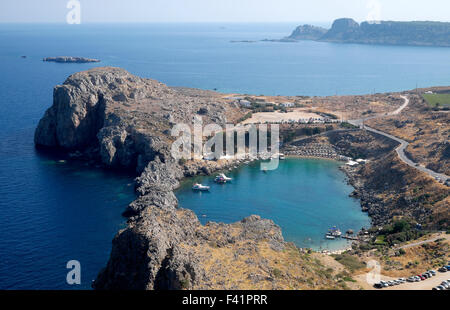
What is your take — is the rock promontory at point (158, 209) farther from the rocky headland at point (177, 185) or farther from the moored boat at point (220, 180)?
the moored boat at point (220, 180)

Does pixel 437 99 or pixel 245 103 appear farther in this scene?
pixel 245 103

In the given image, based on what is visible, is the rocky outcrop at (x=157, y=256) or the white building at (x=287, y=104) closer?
the rocky outcrop at (x=157, y=256)

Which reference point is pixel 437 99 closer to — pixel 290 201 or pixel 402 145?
pixel 402 145

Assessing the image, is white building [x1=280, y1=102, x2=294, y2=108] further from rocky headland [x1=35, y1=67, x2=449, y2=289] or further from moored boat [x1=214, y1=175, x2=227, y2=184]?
moored boat [x1=214, y1=175, x2=227, y2=184]

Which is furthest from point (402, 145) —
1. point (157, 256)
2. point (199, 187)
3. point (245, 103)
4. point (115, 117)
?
point (157, 256)

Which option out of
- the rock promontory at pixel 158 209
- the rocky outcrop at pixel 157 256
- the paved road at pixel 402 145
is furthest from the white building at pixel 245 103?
the rocky outcrop at pixel 157 256

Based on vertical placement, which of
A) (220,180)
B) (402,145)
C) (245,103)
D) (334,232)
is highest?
(245,103)

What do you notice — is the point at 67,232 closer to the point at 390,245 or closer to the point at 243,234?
the point at 243,234

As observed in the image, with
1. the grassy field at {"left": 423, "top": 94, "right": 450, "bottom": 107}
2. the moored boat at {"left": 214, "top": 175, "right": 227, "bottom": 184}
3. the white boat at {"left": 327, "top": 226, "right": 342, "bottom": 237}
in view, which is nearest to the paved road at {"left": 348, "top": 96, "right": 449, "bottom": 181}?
the grassy field at {"left": 423, "top": 94, "right": 450, "bottom": 107}
